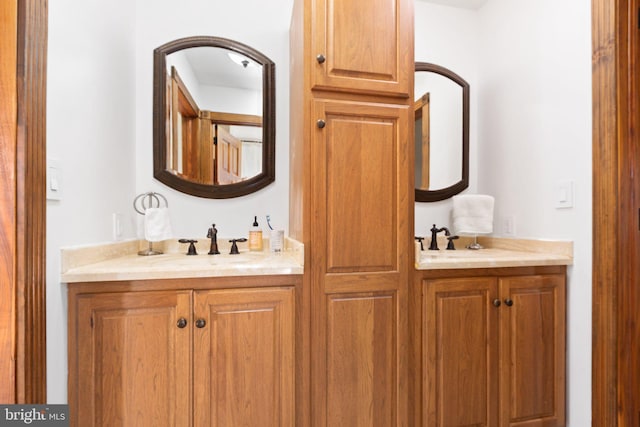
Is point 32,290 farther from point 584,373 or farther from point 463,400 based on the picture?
point 584,373

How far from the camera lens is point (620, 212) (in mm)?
1317

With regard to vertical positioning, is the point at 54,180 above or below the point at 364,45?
below

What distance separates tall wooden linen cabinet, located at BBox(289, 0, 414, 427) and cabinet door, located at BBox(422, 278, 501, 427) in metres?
0.13

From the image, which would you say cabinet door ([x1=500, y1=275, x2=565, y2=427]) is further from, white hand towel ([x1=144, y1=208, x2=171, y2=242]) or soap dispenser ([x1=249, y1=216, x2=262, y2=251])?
white hand towel ([x1=144, y1=208, x2=171, y2=242])

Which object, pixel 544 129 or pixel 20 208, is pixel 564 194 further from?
pixel 20 208

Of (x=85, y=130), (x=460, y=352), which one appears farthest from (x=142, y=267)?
(x=460, y=352)

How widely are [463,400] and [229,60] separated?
216 cm

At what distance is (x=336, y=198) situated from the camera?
1.47 metres

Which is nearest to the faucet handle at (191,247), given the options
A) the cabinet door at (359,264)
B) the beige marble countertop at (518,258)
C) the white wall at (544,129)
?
the cabinet door at (359,264)

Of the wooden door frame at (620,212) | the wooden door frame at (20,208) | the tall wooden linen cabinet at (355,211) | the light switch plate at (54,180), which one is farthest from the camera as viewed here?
the tall wooden linen cabinet at (355,211)

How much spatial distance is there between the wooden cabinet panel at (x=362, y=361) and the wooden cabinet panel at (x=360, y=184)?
0.17 meters

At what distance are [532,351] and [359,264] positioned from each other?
0.99 m

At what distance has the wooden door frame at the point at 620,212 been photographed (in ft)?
4.29

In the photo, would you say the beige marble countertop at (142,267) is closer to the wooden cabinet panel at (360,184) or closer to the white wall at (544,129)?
the wooden cabinet panel at (360,184)
